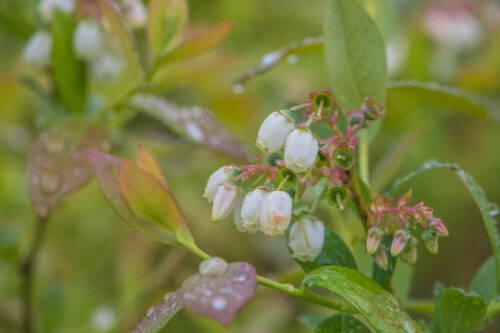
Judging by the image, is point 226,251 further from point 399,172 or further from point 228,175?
point 228,175

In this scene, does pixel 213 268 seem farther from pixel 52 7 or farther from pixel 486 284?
pixel 52 7

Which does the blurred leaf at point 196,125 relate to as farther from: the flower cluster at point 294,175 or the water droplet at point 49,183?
the flower cluster at point 294,175

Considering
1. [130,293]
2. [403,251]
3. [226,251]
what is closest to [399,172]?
[226,251]

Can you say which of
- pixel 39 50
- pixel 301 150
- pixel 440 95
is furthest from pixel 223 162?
pixel 301 150

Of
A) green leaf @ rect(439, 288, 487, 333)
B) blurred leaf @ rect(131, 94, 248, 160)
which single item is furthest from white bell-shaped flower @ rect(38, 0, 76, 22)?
green leaf @ rect(439, 288, 487, 333)

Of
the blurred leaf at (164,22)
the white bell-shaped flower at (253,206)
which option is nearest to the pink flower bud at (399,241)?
the white bell-shaped flower at (253,206)

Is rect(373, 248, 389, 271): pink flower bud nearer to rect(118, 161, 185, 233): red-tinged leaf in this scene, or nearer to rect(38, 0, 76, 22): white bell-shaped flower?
rect(118, 161, 185, 233): red-tinged leaf
